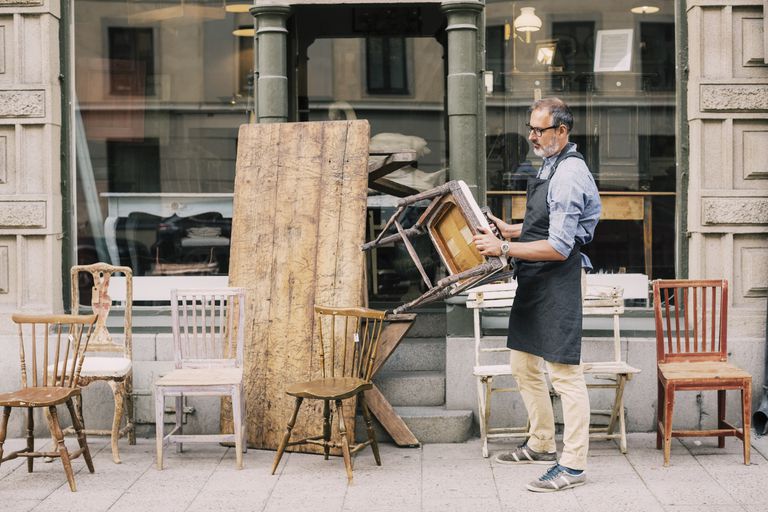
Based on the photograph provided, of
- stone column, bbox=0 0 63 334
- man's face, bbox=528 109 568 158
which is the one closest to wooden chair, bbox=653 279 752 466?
man's face, bbox=528 109 568 158

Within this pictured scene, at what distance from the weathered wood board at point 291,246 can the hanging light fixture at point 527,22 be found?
168 cm

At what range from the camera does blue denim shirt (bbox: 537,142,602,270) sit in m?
5.79

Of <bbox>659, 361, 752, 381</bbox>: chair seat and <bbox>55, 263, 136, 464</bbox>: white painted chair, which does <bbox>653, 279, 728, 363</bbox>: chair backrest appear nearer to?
<bbox>659, 361, 752, 381</bbox>: chair seat

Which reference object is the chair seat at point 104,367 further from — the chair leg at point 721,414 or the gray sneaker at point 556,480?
the chair leg at point 721,414

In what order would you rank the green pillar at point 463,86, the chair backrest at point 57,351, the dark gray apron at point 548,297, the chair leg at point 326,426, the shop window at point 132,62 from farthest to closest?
the shop window at point 132,62 < the green pillar at point 463,86 < the chair leg at point 326,426 < the chair backrest at point 57,351 < the dark gray apron at point 548,297

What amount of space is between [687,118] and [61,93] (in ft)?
15.6

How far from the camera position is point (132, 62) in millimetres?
8281

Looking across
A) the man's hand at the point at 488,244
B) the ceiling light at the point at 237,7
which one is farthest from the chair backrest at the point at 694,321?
the ceiling light at the point at 237,7

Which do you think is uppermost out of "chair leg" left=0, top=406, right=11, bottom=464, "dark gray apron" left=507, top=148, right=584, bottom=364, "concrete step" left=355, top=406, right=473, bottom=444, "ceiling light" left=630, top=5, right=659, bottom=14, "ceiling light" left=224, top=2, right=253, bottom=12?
Result: "ceiling light" left=224, top=2, right=253, bottom=12

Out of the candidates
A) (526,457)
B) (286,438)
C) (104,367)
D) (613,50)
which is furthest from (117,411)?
(613,50)

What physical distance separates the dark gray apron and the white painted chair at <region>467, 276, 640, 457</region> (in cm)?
69

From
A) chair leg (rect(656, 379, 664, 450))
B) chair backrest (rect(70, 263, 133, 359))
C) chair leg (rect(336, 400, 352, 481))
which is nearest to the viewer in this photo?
chair leg (rect(336, 400, 352, 481))

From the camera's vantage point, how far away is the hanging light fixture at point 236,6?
8.13 metres

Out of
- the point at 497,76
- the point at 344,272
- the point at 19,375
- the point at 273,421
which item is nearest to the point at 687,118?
the point at 497,76
